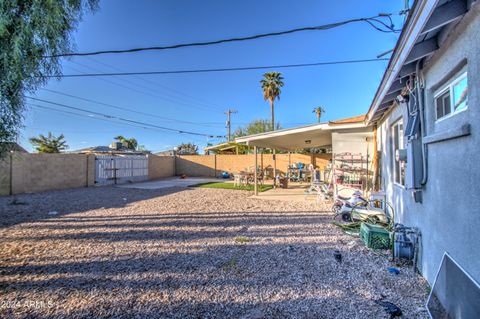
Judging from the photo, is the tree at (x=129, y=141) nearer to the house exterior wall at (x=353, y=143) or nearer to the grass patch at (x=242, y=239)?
the house exterior wall at (x=353, y=143)

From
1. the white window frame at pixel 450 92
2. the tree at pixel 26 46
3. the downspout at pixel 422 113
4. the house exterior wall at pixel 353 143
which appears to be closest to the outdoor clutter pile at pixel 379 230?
the downspout at pixel 422 113

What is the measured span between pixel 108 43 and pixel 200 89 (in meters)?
17.1

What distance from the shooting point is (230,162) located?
21375mm

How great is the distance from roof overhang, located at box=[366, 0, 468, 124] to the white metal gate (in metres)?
15.7

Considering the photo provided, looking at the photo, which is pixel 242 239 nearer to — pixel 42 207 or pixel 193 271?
pixel 193 271

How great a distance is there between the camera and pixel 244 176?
583 inches

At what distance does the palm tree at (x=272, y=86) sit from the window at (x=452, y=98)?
81.3ft

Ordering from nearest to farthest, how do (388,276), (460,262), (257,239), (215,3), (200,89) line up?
(460,262) → (388,276) → (257,239) → (215,3) → (200,89)

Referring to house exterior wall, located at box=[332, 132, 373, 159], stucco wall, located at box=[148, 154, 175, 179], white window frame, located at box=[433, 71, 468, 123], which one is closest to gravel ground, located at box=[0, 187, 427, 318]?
white window frame, located at box=[433, 71, 468, 123]

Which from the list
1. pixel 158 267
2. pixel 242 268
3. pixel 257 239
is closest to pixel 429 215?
pixel 242 268

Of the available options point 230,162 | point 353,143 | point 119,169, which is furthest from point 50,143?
point 353,143

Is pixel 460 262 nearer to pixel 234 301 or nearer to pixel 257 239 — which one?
pixel 234 301

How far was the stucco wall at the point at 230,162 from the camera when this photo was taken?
60.0 ft

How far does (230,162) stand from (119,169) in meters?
Result: 8.88
